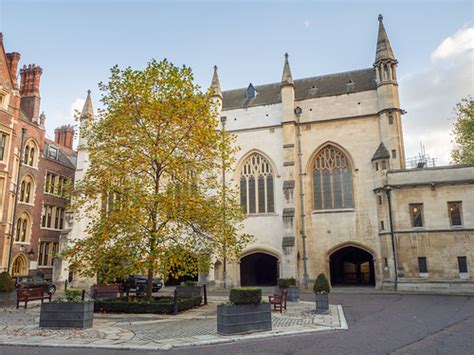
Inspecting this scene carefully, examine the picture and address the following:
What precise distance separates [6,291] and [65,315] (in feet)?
27.6

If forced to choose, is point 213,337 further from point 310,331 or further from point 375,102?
point 375,102

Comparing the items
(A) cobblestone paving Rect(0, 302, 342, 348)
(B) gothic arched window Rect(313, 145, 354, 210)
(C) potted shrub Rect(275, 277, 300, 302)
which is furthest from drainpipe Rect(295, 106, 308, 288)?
(A) cobblestone paving Rect(0, 302, 342, 348)

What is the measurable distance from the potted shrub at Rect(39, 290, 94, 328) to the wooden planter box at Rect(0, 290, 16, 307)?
310 inches

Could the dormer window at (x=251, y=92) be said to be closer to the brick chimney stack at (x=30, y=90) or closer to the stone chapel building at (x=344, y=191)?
the stone chapel building at (x=344, y=191)

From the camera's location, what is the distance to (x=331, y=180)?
28.4 m

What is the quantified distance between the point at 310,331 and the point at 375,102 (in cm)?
2155

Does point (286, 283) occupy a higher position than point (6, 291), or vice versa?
point (286, 283)

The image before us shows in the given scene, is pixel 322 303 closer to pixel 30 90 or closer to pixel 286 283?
pixel 286 283

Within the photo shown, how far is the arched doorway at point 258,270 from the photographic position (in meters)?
30.3

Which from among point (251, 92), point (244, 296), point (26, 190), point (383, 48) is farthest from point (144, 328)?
point (251, 92)

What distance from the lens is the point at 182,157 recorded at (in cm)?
1588

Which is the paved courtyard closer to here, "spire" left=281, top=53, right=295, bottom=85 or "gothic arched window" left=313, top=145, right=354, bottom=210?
"gothic arched window" left=313, top=145, right=354, bottom=210

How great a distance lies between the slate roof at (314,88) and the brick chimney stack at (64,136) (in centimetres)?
1865

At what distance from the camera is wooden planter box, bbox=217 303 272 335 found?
1016cm
